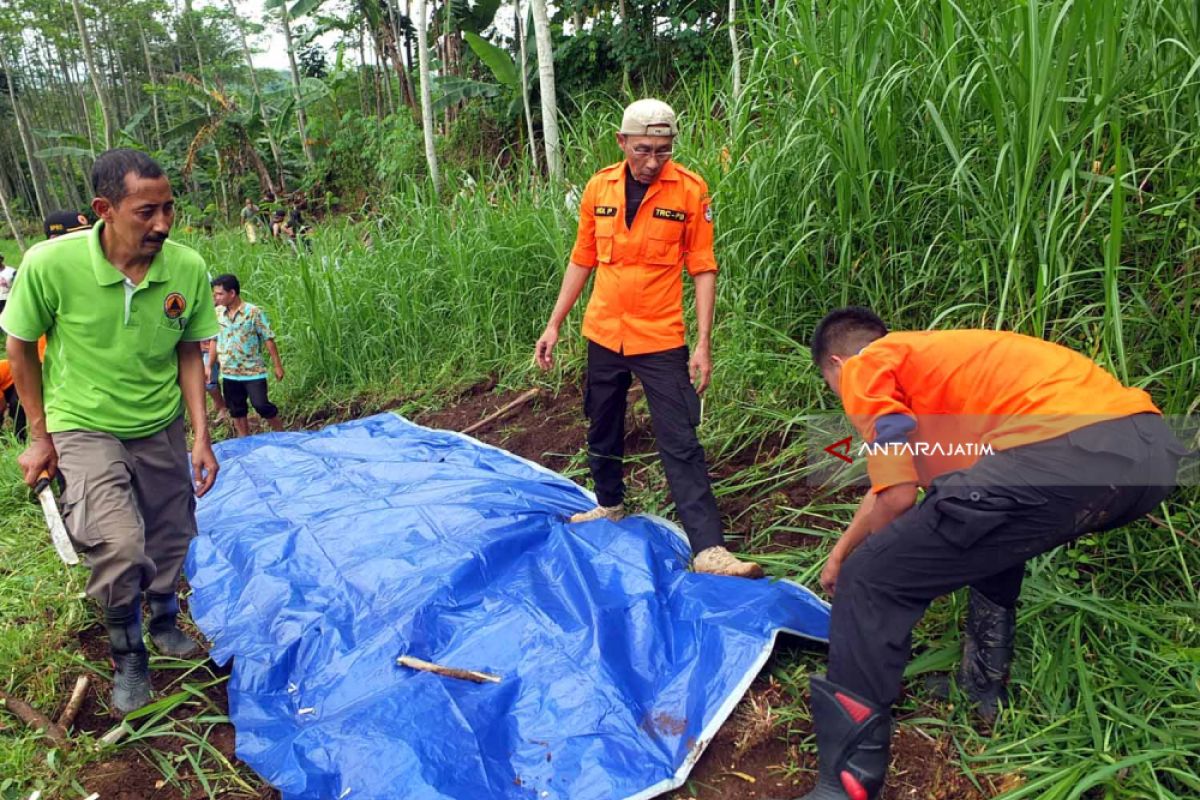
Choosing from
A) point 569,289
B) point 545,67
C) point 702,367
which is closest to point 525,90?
point 545,67

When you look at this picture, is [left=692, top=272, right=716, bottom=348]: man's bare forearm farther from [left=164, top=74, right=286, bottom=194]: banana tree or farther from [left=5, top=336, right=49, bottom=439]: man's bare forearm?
[left=164, top=74, right=286, bottom=194]: banana tree

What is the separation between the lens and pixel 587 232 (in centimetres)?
324

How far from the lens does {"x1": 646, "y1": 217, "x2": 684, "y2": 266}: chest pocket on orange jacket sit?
302cm

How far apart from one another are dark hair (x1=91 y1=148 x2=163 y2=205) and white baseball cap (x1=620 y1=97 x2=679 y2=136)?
1.55 m

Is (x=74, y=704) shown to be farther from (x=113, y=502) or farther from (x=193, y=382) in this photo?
(x=193, y=382)

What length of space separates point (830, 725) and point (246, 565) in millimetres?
2602

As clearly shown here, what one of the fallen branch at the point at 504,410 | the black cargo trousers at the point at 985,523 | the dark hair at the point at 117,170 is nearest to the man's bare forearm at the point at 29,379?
the dark hair at the point at 117,170

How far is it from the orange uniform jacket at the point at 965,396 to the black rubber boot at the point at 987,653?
0.45 meters

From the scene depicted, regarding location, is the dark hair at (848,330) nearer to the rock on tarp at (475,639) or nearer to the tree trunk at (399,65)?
the rock on tarp at (475,639)

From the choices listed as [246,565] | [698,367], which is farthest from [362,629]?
[698,367]

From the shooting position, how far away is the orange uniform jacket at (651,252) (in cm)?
301

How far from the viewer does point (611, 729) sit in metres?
2.22

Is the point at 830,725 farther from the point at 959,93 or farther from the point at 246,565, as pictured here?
→ the point at 246,565

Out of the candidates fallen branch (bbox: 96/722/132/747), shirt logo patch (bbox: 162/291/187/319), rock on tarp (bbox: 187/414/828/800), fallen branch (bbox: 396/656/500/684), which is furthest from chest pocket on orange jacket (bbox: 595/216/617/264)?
fallen branch (bbox: 96/722/132/747)
